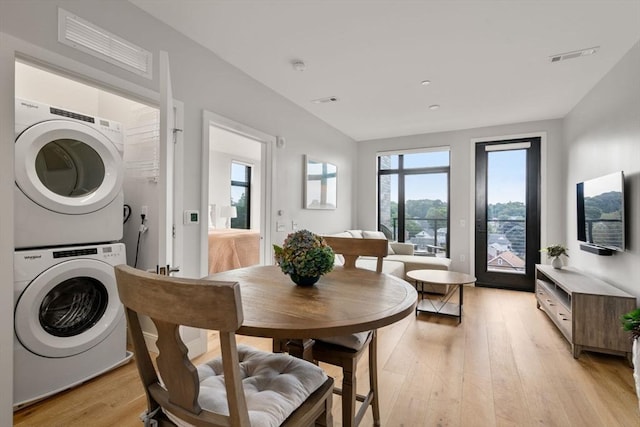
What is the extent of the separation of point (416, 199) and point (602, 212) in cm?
272

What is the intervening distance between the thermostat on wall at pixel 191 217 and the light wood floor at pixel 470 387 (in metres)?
1.13

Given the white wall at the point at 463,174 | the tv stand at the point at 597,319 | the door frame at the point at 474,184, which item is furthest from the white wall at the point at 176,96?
the tv stand at the point at 597,319

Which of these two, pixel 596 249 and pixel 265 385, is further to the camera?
pixel 596 249

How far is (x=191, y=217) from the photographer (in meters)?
2.37

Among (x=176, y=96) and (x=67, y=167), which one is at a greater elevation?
(x=176, y=96)

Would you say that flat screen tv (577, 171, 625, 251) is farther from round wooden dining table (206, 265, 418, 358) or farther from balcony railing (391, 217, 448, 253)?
round wooden dining table (206, 265, 418, 358)

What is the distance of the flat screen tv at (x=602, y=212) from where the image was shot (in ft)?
8.39

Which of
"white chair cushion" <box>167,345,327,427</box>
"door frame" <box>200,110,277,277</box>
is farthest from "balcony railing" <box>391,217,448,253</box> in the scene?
"white chair cushion" <box>167,345,327,427</box>

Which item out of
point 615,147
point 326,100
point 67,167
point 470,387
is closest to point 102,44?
point 67,167

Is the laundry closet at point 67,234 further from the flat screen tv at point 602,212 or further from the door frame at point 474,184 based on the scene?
the door frame at point 474,184

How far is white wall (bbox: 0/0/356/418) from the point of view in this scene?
1487 millimetres

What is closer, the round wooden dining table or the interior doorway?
the round wooden dining table

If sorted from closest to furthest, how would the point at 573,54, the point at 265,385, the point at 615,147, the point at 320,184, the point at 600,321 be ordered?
the point at 265,385
the point at 600,321
the point at 573,54
the point at 615,147
the point at 320,184

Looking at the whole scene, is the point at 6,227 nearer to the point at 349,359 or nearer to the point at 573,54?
the point at 349,359
